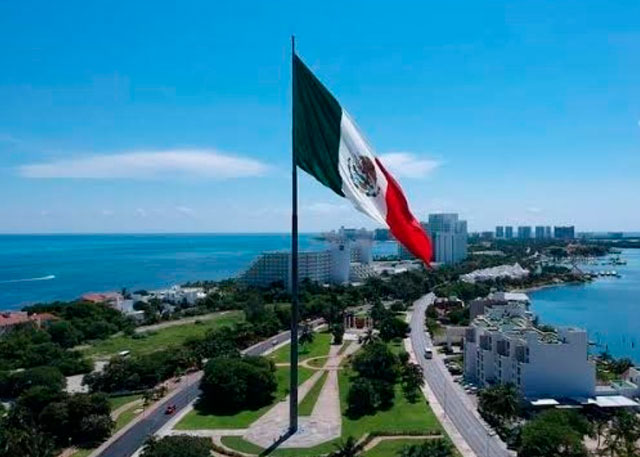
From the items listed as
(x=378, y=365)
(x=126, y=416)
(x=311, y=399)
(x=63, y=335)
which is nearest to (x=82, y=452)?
(x=126, y=416)

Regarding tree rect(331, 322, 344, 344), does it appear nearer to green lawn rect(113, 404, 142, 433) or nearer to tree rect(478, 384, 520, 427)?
green lawn rect(113, 404, 142, 433)

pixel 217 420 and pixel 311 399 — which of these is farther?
pixel 311 399

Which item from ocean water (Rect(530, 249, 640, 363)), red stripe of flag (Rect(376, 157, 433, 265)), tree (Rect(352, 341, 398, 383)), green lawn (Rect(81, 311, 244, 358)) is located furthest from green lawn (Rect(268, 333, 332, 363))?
red stripe of flag (Rect(376, 157, 433, 265))

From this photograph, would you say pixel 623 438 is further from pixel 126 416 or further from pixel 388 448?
pixel 126 416

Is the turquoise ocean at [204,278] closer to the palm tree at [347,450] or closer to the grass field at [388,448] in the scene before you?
the grass field at [388,448]

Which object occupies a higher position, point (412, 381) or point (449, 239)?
point (449, 239)

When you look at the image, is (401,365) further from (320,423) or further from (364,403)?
(320,423)
